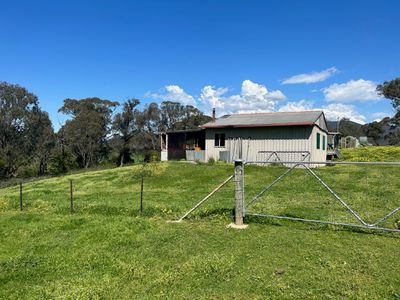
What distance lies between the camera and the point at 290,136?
21.9m

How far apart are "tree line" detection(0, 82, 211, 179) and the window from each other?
13.1 metres

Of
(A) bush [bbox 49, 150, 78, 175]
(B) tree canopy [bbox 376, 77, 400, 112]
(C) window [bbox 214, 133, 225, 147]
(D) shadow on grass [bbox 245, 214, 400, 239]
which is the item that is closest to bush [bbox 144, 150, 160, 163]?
(C) window [bbox 214, 133, 225, 147]

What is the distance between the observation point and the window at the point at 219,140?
81.6ft

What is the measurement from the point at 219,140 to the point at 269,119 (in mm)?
4174

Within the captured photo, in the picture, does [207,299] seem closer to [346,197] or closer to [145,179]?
[346,197]

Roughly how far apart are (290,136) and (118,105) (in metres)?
36.5

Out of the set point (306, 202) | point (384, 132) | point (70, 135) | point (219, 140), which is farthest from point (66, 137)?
point (384, 132)

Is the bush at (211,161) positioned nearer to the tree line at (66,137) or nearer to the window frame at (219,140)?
the window frame at (219,140)

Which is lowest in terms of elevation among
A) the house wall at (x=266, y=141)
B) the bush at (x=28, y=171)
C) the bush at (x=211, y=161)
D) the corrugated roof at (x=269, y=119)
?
the bush at (x=28, y=171)

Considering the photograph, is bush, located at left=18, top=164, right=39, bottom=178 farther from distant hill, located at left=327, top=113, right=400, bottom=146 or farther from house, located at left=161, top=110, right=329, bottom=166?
distant hill, located at left=327, top=113, right=400, bottom=146

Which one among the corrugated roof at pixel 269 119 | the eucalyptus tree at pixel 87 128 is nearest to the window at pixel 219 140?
the corrugated roof at pixel 269 119

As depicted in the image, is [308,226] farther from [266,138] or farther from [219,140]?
[219,140]

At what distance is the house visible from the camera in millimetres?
21438

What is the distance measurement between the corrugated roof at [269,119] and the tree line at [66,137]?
1345cm
